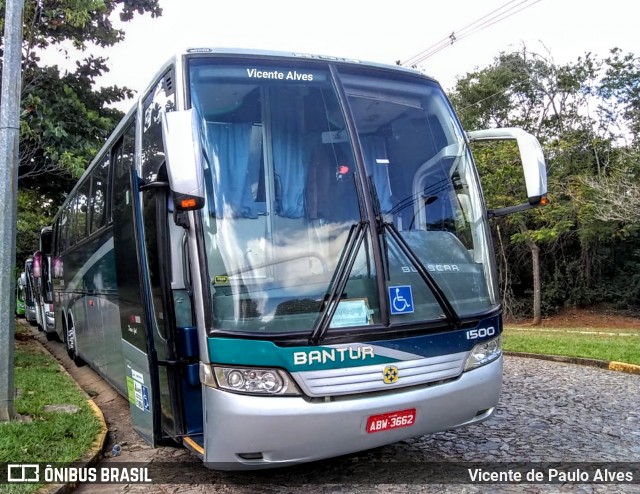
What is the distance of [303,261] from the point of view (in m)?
3.94

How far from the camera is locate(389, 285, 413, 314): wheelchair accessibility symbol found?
3977 mm

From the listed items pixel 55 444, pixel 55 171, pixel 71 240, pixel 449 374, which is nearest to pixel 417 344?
pixel 449 374

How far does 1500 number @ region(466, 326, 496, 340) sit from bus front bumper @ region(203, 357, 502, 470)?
1.74 ft

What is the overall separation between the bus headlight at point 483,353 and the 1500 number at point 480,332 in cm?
6

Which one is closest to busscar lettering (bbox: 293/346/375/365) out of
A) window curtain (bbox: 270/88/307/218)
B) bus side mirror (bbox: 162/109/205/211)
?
window curtain (bbox: 270/88/307/218)

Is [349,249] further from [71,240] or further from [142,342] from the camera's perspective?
[71,240]

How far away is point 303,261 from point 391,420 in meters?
1.25

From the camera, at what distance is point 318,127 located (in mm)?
4312

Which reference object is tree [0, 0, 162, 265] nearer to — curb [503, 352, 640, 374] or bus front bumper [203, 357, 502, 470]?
bus front bumper [203, 357, 502, 470]

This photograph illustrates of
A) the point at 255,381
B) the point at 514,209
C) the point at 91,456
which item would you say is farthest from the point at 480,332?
the point at 91,456

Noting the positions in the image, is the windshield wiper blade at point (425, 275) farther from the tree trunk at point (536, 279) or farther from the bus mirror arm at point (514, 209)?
the tree trunk at point (536, 279)

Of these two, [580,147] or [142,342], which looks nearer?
[142,342]

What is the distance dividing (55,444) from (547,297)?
26.2 metres

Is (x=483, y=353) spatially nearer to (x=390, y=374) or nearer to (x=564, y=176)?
(x=390, y=374)
